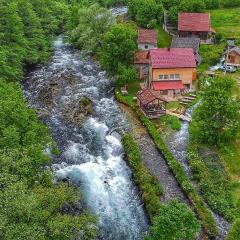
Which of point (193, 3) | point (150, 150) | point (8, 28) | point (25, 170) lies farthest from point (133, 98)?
point (193, 3)

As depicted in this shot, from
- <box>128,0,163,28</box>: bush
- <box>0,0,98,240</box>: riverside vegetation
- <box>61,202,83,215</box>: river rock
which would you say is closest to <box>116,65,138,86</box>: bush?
<box>0,0,98,240</box>: riverside vegetation

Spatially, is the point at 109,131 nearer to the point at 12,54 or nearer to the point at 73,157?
the point at 73,157

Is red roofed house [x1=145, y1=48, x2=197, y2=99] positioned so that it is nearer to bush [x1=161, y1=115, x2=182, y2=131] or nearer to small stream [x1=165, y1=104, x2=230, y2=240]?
small stream [x1=165, y1=104, x2=230, y2=240]

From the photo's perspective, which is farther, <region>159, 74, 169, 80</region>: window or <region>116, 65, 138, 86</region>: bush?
<region>116, 65, 138, 86</region>: bush

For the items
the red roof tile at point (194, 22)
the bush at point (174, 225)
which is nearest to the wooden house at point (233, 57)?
the red roof tile at point (194, 22)

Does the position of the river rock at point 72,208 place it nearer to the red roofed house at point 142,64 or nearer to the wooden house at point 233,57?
the red roofed house at point 142,64

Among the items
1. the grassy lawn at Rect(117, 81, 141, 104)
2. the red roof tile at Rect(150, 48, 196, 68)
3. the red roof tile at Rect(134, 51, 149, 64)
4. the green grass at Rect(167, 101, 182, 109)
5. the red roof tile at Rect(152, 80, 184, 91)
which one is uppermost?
the red roof tile at Rect(150, 48, 196, 68)

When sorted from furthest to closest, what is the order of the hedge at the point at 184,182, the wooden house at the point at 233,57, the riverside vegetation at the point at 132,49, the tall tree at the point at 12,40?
the wooden house at the point at 233,57, the tall tree at the point at 12,40, the riverside vegetation at the point at 132,49, the hedge at the point at 184,182

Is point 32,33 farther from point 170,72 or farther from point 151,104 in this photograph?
point 151,104
